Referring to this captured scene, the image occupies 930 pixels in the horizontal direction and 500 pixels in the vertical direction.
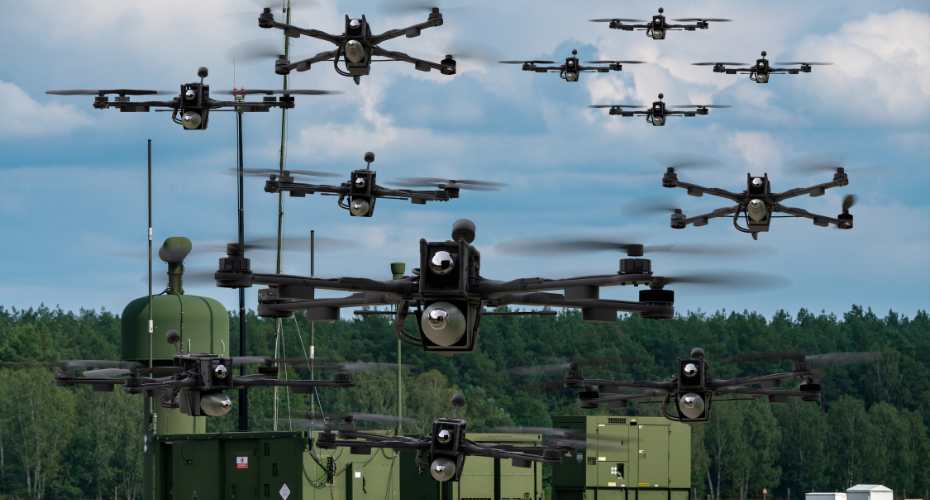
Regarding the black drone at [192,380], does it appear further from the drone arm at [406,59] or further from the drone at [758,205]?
the drone at [758,205]

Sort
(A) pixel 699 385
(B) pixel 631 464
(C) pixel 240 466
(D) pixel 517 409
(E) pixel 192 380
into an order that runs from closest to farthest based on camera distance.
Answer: (E) pixel 192 380 < (C) pixel 240 466 < (A) pixel 699 385 < (B) pixel 631 464 < (D) pixel 517 409

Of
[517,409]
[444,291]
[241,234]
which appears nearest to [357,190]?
[241,234]

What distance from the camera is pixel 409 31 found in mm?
51312

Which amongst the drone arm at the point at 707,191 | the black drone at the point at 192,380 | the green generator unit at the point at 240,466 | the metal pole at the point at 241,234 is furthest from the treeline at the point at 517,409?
the green generator unit at the point at 240,466

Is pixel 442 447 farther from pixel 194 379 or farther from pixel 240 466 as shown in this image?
pixel 194 379

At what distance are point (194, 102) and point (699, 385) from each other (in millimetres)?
16450

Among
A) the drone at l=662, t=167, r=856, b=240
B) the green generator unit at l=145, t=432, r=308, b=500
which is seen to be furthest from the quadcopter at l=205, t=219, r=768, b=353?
the drone at l=662, t=167, r=856, b=240

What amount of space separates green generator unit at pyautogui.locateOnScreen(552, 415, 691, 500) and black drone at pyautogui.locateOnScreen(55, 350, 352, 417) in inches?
377

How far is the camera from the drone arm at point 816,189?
62844mm

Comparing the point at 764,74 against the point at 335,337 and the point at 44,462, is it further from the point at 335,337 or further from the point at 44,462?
the point at 335,337

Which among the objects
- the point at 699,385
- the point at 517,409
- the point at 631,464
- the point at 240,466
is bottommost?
the point at 517,409

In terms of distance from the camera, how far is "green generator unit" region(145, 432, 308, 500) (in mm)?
41531

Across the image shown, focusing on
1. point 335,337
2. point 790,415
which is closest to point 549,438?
point 790,415

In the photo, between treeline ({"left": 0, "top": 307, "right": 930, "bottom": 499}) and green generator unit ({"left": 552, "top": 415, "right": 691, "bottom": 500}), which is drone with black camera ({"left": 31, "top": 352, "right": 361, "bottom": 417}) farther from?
treeline ({"left": 0, "top": 307, "right": 930, "bottom": 499})
